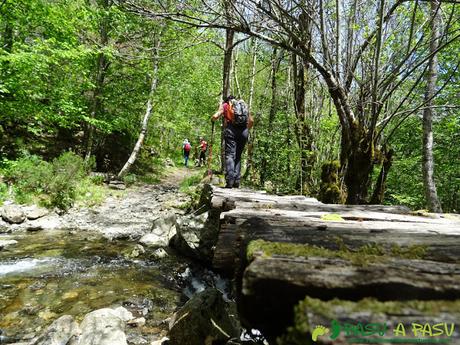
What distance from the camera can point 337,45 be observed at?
511 cm

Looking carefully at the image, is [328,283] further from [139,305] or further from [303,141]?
[303,141]

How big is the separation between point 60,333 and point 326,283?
353cm

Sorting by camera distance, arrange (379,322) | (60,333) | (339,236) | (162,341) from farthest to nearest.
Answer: (162,341) → (60,333) → (339,236) → (379,322)

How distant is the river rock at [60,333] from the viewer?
3.39 metres

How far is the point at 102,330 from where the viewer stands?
353 centimetres

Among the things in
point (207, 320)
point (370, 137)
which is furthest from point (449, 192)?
point (207, 320)

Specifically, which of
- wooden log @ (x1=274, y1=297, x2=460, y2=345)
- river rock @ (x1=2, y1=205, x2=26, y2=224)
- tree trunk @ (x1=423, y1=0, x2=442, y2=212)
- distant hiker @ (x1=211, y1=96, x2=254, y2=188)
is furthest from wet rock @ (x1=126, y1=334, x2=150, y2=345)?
tree trunk @ (x1=423, y1=0, x2=442, y2=212)

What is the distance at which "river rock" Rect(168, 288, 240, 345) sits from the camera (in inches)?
135

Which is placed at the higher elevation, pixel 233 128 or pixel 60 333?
pixel 233 128

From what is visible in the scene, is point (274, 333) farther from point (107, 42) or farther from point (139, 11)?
point (107, 42)

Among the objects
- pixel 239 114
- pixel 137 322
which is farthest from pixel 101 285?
pixel 239 114

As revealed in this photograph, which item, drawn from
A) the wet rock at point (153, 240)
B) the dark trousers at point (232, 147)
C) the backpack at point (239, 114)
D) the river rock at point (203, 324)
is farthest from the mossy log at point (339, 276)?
the wet rock at point (153, 240)

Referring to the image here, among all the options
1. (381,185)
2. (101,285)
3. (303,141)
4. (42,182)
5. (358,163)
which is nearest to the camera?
(101,285)

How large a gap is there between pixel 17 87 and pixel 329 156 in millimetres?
10846
